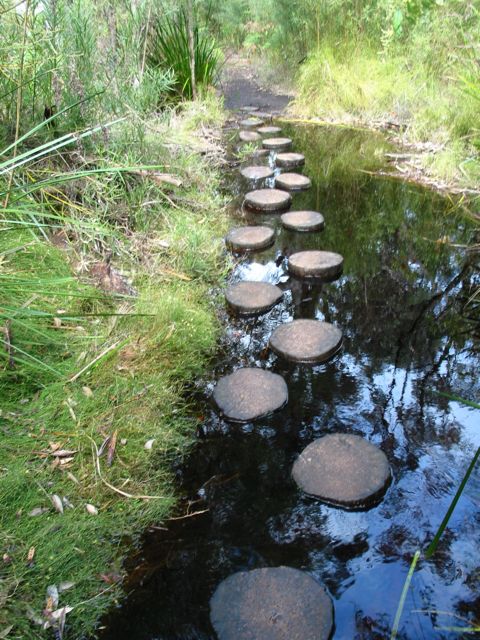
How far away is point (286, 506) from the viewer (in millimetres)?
1597

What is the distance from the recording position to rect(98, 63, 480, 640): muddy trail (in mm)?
1307

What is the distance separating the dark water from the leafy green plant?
3.81 meters

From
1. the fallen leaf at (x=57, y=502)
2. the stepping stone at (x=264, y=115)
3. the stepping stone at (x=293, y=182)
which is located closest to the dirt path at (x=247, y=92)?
the stepping stone at (x=264, y=115)

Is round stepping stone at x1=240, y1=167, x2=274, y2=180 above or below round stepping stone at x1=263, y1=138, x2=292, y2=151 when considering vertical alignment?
below

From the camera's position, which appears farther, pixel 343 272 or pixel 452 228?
pixel 452 228

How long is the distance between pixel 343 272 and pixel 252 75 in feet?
28.1

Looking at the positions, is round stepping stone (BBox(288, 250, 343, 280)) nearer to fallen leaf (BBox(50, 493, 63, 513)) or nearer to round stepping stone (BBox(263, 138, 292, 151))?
fallen leaf (BBox(50, 493, 63, 513))

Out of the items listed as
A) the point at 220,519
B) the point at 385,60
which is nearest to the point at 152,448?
the point at 220,519

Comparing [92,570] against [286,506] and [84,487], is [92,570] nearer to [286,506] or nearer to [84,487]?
[84,487]

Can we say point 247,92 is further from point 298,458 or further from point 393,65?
point 298,458

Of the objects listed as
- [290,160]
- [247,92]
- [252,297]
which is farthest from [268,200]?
[247,92]

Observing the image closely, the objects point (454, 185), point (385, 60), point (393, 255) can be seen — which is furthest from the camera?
point (385, 60)

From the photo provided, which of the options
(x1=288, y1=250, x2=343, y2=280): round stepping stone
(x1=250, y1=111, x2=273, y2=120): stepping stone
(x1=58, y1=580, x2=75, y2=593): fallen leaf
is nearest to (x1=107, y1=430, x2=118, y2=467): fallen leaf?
(x1=58, y1=580, x2=75, y2=593): fallen leaf

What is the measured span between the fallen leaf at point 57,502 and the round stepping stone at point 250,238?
222 cm
